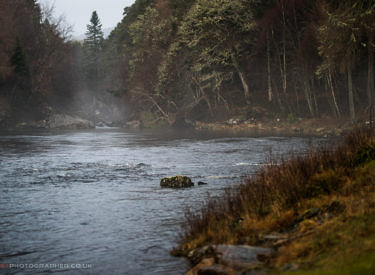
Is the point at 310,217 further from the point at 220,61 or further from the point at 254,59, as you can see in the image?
the point at 254,59

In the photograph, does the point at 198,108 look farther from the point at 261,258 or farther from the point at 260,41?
the point at 261,258

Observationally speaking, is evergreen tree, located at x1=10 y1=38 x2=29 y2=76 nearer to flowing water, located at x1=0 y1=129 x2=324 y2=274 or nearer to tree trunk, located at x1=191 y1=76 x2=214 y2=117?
tree trunk, located at x1=191 y1=76 x2=214 y2=117

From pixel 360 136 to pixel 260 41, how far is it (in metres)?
45.7

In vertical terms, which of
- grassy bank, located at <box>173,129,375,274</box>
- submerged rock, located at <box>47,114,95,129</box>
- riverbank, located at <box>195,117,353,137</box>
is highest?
submerged rock, located at <box>47,114,95,129</box>

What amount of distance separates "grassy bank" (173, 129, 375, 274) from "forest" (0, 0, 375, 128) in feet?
78.3

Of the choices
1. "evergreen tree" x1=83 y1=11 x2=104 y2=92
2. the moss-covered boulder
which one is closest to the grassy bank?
the moss-covered boulder

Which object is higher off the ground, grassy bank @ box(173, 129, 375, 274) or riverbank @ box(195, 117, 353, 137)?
riverbank @ box(195, 117, 353, 137)

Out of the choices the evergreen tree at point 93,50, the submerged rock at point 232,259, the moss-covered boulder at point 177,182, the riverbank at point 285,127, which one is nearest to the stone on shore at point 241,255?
the submerged rock at point 232,259

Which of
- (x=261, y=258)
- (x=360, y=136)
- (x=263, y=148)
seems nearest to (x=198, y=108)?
(x=263, y=148)

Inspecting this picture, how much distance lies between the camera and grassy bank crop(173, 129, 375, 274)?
6.95 meters

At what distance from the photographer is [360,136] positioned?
42.6 feet

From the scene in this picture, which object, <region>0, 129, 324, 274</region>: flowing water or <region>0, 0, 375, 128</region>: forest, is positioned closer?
<region>0, 129, 324, 274</region>: flowing water

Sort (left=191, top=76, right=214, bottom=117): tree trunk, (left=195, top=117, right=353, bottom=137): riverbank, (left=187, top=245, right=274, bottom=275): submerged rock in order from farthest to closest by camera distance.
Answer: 1. (left=191, top=76, right=214, bottom=117): tree trunk
2. (left=195, top=117, right=353, bottom=137): riverbank
3. (left=187, top=245, right=274, bottom=275): submerged rock

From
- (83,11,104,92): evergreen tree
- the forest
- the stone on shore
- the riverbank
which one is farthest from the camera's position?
(83,11,104,92): evergreen tree
